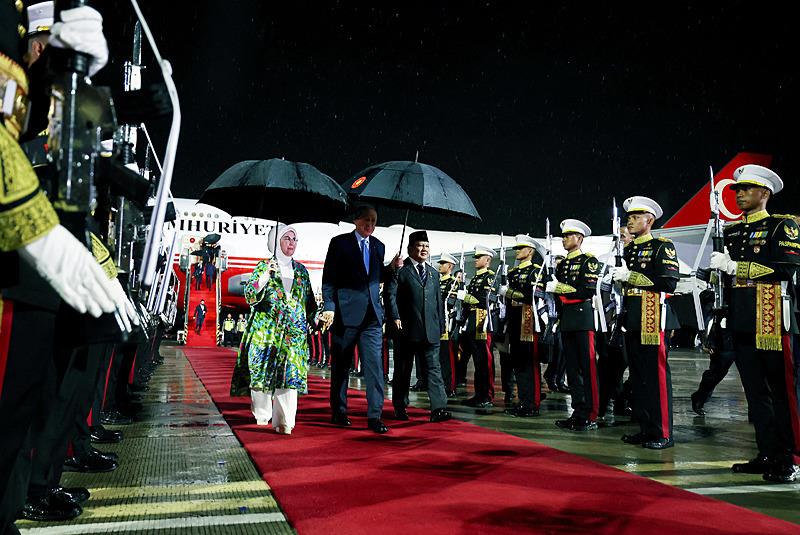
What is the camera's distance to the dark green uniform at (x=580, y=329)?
6250 millimetres

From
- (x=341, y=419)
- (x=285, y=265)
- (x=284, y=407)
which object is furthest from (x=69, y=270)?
(x=341, y=419)

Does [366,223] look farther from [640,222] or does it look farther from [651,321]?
[651,321]

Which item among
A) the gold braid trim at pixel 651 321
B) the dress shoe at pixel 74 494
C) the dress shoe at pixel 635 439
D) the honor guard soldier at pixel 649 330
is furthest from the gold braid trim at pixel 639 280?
the dress shoe at pixel 74 494

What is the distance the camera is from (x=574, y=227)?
675 centimetres

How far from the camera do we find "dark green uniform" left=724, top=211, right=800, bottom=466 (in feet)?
14.0

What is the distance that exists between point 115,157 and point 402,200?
3840mm

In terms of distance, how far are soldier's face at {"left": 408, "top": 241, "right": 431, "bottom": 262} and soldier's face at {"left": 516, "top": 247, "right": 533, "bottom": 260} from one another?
5.83 ft

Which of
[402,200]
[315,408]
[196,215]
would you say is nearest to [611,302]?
[402,200]

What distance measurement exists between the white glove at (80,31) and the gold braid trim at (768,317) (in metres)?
4.09

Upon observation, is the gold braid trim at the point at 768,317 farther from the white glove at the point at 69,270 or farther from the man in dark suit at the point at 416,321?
the white glove at the point at 69,270

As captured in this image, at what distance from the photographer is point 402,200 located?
5988 millimetres

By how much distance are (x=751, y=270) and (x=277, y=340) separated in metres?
3.56

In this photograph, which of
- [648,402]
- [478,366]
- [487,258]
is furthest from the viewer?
[487,258]

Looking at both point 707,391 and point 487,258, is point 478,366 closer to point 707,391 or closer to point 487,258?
point 487,258
